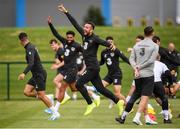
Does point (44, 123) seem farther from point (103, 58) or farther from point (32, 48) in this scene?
point (103, 58)

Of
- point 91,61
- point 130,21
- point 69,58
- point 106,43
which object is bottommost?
point 130,21

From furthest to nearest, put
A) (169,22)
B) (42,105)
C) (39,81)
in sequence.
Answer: (169,22)
(42,105)
(39,81)

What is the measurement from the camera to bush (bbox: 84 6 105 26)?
180 feet

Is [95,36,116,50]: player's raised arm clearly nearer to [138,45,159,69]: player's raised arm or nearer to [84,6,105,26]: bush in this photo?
[138,45,159,69]: player's raised arm

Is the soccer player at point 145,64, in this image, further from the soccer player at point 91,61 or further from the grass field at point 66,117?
the soccer player at point 91,61

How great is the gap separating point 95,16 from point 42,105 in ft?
95.9

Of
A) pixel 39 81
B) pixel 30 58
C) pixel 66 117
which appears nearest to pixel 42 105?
pixel 66 117

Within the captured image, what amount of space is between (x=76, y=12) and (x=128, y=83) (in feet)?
89.1

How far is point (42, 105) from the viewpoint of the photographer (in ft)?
86.5

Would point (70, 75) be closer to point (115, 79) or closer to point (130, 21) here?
point (115, 79)

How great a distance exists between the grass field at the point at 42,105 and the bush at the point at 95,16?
19.6 feet

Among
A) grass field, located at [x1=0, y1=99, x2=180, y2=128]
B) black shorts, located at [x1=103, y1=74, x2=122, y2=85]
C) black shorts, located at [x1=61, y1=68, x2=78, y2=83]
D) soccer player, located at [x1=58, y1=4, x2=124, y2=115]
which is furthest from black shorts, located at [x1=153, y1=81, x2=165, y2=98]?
black shorts, located at [x1=103, y1=74, x2=122, y2=85]

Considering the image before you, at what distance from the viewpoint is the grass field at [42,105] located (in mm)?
19531

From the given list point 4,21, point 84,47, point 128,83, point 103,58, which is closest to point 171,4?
point 4,21
